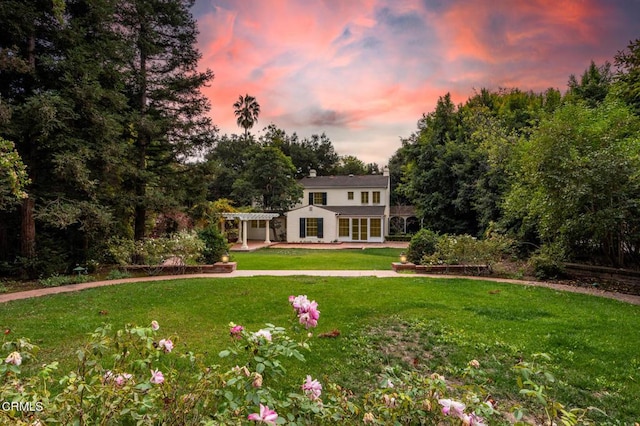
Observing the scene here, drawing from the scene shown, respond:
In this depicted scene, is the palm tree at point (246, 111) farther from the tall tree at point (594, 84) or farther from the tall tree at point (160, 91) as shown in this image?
the tall tree at point (594, 84)

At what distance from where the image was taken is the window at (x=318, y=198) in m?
30.7

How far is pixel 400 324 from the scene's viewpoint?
228 inches

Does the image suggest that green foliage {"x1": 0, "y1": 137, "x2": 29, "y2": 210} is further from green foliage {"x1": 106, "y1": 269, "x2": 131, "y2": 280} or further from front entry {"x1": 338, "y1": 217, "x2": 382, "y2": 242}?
front entry {"x1": 338, "y1": 217, "x2": 382, "y2": 242}

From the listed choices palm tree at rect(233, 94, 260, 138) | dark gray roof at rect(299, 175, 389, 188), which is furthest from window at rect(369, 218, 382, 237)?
palm tree at rect(233, 94, 260, 138)

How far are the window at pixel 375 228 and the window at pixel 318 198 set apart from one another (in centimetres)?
533

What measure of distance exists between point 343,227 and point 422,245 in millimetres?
15623

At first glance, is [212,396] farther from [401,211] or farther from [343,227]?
[401,211]

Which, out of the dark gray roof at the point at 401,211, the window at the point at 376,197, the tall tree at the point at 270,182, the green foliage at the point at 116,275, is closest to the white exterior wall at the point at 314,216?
the tall tree at the point at 270,182

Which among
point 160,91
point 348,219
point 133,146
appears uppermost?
point 160,91

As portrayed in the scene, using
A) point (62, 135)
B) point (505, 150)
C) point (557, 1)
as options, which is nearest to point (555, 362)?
point (557, 1)

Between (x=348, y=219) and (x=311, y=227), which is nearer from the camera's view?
(x=311, y=227)

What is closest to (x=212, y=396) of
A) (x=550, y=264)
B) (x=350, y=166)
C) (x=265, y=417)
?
(x=265, y=417)

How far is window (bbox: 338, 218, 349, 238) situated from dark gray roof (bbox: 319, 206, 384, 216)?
0.69m

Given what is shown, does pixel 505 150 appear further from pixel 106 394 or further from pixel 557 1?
pixel 106 394
